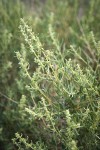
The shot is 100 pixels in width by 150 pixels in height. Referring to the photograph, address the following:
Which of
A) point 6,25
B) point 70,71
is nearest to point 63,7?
point 6,25

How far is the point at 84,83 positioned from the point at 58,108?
168 mm

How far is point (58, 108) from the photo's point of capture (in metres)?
1.27

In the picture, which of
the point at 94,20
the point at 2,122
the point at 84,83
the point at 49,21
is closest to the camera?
the point at 84,83

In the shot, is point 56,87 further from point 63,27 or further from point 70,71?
point 63,27

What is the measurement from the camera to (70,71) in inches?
48.9

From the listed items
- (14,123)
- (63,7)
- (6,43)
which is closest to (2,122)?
(14,123)

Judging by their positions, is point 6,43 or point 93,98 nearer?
point 93,98

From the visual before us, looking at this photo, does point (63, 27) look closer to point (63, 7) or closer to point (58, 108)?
point (63, 7)

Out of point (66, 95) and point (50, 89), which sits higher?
point (50, 89)

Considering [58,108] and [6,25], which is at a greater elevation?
[6,25]

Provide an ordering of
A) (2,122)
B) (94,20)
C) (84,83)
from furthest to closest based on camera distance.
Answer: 1. (94,20)
2. (2,122)
3. (84,83)

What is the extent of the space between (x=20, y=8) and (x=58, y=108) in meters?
1.19

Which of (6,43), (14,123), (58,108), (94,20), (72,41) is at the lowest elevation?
(58,108)

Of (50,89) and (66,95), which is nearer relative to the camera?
(66,95)
